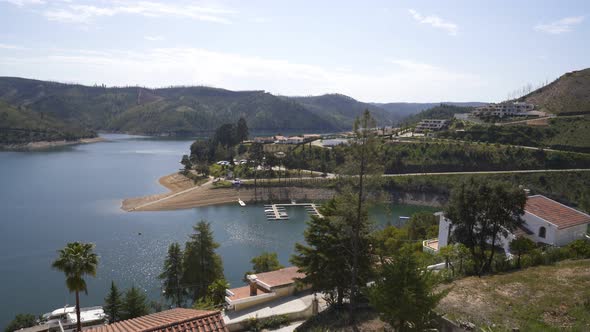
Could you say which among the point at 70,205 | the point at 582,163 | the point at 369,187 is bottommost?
the point at 70,205

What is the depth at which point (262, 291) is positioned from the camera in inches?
668

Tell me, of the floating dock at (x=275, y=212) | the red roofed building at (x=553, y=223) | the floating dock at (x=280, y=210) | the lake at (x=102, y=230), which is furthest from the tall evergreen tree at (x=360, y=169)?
the floating dock at (x=275, y=212)

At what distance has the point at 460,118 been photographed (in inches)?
4550

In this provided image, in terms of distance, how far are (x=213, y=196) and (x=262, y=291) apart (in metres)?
59.0

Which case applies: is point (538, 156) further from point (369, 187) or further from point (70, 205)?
point (70, 205)

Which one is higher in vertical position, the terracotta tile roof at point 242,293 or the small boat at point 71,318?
the terracotta tile roof at point 242,293

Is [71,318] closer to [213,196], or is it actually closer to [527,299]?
[527,299]

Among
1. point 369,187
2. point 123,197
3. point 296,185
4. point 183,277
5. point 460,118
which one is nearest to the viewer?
point 369,187

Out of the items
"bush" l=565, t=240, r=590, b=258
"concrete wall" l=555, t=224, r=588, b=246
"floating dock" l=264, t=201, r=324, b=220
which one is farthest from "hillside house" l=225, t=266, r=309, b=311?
"floating dock" l=264, t=201, r=324, b=220

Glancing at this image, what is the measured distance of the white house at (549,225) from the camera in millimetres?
22672

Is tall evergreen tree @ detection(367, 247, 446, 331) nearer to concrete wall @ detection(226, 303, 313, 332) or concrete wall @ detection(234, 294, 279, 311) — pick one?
concrete wall @ detection(226, 303, 313, 332)

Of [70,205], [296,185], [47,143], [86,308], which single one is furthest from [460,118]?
[47,143]

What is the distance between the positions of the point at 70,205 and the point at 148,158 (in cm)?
5670

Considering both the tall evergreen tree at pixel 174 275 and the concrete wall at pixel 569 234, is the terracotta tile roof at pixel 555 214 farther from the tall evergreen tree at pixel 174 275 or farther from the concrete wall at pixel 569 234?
the tall evergreen tree at pixel 174 275
